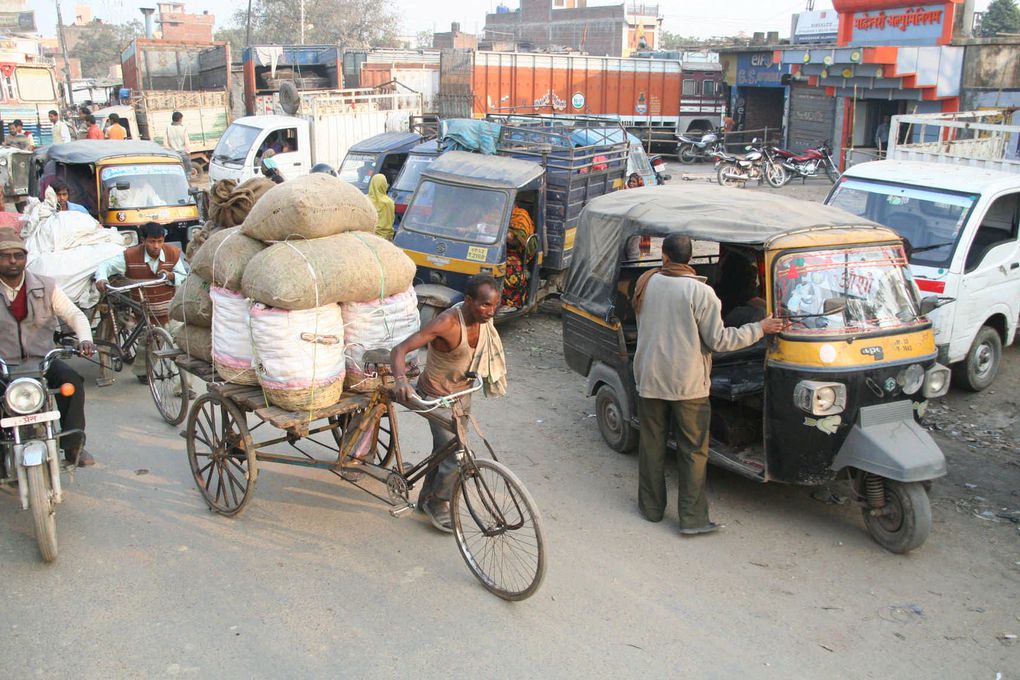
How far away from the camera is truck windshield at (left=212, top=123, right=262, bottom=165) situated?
1772 centimetres

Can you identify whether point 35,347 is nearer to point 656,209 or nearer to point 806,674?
point 656,209

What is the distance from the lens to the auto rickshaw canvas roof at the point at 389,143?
14.5 m

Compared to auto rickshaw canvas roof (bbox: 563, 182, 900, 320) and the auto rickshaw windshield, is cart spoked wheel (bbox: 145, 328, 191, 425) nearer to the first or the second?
auto rickshaw canvas roof (bbox: 563, 182, 900, 320)

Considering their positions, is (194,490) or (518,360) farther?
(518,360)

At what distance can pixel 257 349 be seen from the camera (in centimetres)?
480

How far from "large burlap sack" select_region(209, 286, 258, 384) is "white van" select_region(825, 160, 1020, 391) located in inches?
225

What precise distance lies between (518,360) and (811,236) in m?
4.53

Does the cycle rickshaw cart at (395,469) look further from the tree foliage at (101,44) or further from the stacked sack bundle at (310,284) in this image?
the tree foliage at (101,44)

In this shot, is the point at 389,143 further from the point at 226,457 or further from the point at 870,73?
the point at 870,73

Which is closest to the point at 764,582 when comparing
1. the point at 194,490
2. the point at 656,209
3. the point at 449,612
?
the point at 449,612

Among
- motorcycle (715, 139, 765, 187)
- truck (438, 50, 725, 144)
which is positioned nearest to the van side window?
motorcycle (715, 139, 765, 187)

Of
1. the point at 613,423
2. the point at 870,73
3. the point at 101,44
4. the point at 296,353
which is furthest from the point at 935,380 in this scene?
the point at 101,44

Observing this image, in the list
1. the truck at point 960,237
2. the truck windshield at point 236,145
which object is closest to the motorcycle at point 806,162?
the truck windshield at point 236,145

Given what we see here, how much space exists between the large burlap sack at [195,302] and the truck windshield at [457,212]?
13.4 feet
